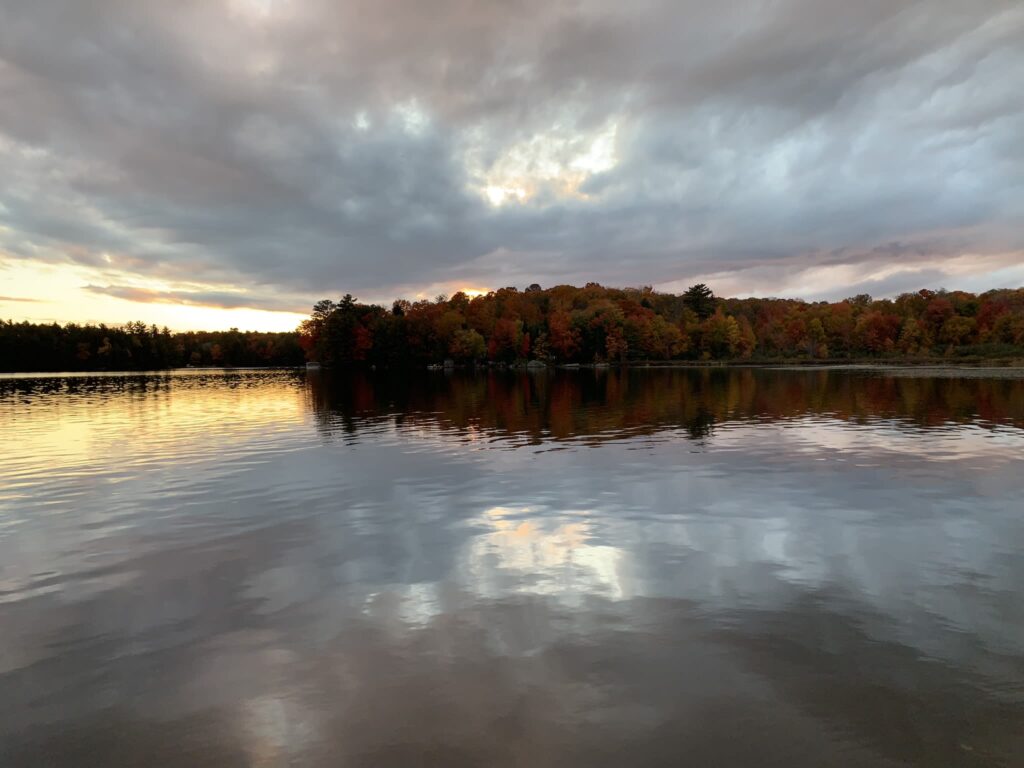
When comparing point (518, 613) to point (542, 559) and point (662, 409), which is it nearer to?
point (542, 559)

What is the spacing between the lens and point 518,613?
10.1 metres

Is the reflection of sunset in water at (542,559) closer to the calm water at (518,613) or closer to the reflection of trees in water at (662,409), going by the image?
the calm water at (518,613)

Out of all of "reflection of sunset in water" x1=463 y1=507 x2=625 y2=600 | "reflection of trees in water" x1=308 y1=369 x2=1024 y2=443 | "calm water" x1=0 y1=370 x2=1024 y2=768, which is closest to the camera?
"calm water" x1=0 y1=370 x2=1024 y2=768

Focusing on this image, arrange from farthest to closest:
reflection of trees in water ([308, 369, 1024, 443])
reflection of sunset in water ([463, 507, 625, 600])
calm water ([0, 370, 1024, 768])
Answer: reflection of trees in water ([308, 369, 1024, 443]), reflection of sunset in water ([463, 507, 625, 600]), calm water ([0, 370, 1024, 768])

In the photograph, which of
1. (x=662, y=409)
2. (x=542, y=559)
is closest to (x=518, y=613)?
(x=542, y=559)

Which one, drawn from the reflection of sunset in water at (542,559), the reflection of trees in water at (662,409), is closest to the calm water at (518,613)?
the reflection of sunset in water at (542,559)

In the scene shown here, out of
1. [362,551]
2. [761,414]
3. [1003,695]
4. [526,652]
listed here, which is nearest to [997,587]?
[1003,695]

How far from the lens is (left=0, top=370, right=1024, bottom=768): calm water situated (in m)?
6.88

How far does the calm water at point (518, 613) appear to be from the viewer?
688 cm

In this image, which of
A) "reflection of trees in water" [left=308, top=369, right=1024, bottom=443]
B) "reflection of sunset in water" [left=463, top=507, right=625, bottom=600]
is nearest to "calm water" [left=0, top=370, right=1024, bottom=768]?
"reflection of sunset in water" [left=463, top=507, right=625, bottom=600]

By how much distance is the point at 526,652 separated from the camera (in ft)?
28.7

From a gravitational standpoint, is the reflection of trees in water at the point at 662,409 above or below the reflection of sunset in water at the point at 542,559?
above

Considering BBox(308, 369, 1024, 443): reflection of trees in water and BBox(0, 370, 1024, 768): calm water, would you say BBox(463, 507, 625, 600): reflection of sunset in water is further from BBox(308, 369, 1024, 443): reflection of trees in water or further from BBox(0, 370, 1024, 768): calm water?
BBox(308, 369, 1024, 443): reflection of trees in water

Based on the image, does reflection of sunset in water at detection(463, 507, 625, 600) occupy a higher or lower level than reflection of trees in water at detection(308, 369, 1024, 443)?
lower
